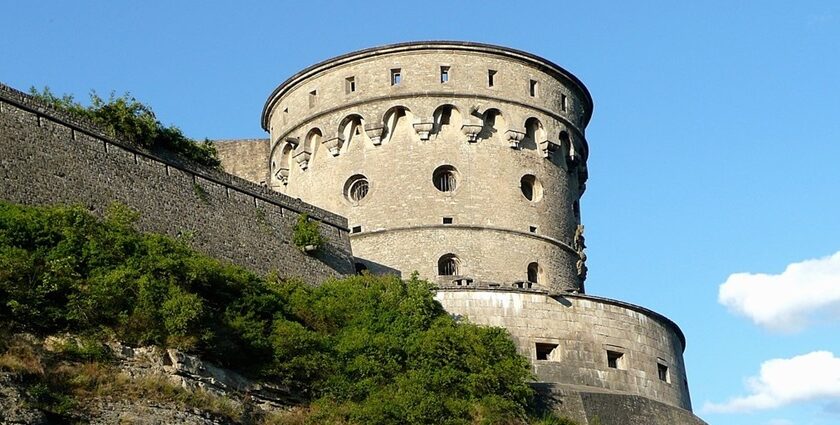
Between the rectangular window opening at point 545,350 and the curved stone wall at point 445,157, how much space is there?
3420 millimetres

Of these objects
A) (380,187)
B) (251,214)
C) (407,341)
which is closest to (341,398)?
(407,341)

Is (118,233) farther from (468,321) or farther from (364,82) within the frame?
(364,82)

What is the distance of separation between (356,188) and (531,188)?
491 cm

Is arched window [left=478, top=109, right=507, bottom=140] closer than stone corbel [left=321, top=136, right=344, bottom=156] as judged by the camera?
Yes

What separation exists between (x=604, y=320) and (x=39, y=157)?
1439cm

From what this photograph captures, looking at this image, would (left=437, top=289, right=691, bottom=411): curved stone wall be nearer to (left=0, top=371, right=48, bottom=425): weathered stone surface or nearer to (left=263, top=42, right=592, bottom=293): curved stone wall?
(left=263, top=42, right=592, bottom=293): curved stone wall

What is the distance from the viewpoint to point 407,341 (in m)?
30.0

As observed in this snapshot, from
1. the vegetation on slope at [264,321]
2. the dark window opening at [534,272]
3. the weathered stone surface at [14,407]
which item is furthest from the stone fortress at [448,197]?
the weathered stone surface at [14,407]

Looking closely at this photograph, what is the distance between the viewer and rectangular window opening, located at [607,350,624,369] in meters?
35.2

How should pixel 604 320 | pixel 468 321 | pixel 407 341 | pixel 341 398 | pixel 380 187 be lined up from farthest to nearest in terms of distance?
pixel 380 187
pixel 604 320
pixel 468 321
pixel 407 341
pixel 341 398

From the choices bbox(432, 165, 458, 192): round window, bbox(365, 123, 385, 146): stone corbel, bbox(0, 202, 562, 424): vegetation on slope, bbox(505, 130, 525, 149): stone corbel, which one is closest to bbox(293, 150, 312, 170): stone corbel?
bbox(365, 123, 385, 146): stone corbel

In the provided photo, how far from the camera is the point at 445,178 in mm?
39156

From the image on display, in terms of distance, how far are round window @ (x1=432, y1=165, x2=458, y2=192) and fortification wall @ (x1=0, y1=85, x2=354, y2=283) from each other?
126 inches

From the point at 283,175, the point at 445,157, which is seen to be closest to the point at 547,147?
the point at 445,157
